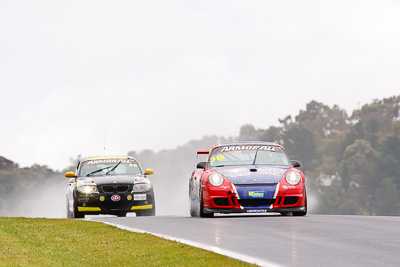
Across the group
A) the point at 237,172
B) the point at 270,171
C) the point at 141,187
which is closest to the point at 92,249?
the point at 237,172

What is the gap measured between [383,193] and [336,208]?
6.40m

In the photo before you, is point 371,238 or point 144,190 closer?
point 371,238

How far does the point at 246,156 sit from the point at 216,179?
4.55 feet

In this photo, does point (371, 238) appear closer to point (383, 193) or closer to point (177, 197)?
point (383, 193)

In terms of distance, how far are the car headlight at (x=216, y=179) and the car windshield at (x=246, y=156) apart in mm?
814

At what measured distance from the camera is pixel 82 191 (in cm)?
2295

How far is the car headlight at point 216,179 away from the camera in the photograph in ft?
61.3

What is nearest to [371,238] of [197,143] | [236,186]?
[236,186]

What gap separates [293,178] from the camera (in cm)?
1888

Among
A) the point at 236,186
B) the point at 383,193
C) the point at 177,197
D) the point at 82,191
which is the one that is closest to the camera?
the point at 236,186

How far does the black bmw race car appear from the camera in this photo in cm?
2298

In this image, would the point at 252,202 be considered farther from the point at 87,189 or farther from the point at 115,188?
the point at 87,189

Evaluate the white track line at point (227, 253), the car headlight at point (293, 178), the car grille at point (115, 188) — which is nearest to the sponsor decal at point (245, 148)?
the car headlight at point (293, 178)

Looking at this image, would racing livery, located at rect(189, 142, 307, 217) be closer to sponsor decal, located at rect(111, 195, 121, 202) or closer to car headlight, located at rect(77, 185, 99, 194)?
sponsor decal, located at rect(111, 195, 121, 202)
